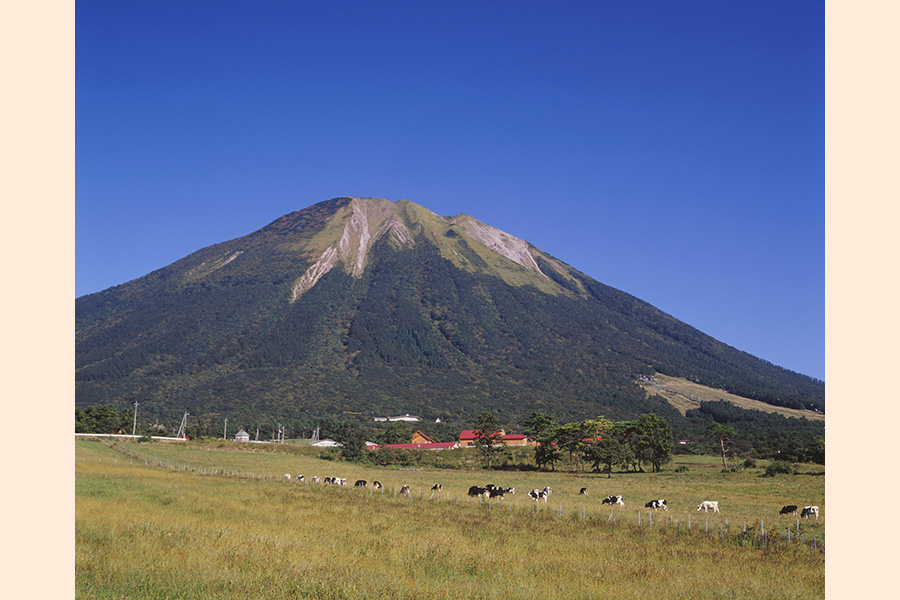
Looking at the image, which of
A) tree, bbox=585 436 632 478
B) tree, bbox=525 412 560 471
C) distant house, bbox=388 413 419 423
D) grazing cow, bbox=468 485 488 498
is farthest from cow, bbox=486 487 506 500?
distant house, bbox=388 413 419 423

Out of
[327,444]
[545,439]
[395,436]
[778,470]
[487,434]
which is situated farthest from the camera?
[327,444]

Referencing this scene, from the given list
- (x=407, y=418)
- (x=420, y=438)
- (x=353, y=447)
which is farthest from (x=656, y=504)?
(x=407, y=418)

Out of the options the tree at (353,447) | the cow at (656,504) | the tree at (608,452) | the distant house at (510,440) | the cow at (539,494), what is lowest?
the distant house at (510,440)

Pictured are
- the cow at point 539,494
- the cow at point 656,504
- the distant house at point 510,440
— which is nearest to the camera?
the cow at point 656,504

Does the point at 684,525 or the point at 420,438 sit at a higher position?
the point at 684,525

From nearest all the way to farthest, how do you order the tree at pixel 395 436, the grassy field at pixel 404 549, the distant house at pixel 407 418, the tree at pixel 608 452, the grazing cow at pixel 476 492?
the grassy field at pixel 404 549
the grazing cow at pixel 476 492
the tree at pixel 608 452
the tree at pixel 395 436
the distant house at pixel 407 418

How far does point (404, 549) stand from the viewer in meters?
17.5

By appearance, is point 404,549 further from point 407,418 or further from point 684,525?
point 407,418

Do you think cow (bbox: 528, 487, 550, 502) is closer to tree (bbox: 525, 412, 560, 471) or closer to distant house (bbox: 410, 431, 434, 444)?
tree (bbox: 525, 412, 560, 471)

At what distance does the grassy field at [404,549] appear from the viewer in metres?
13.1

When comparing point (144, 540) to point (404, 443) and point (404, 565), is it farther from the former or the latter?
point (404, 443)

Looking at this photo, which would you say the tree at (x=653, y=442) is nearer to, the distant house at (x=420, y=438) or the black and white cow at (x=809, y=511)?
the black and white cow at (x=809, y=511)

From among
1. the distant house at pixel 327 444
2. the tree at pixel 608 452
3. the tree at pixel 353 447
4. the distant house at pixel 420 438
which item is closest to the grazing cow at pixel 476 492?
→ the tree at pixel 608 452

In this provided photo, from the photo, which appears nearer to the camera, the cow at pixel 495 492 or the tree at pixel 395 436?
the cow at pixel 495 492
